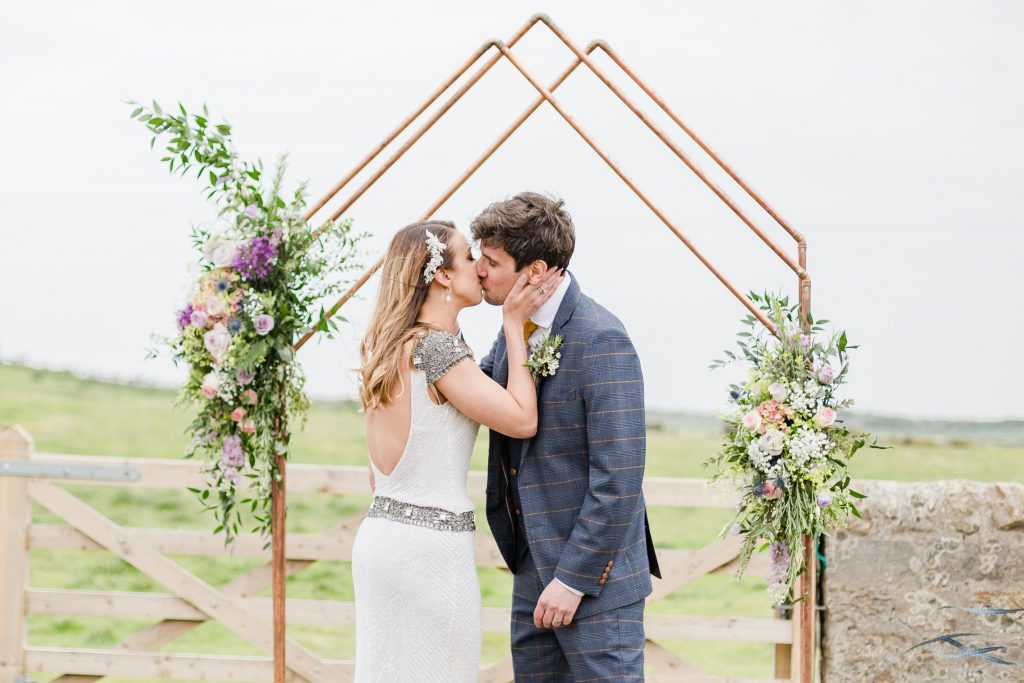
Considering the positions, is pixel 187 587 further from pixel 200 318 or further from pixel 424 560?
pixel 424 560

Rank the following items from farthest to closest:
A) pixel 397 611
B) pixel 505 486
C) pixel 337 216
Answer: pixel 337 216, pixel 505 486, pixel 397 611

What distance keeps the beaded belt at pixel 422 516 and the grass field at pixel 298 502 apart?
4640mm

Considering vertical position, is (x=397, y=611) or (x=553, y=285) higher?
(x=553, y=285)

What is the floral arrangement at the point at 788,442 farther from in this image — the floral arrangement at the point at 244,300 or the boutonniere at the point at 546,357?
the floral arrangement at the point at 244,300

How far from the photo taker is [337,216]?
3.86 meters

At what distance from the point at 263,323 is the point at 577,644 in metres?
1.64

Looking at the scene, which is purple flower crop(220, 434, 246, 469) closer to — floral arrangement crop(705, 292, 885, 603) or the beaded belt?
the beaded belt

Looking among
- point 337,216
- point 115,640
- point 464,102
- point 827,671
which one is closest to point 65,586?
point 115,640

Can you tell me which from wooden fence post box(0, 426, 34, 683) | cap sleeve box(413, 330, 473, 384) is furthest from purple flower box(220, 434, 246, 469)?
wooden fence post box(0, 426, 34, 683)

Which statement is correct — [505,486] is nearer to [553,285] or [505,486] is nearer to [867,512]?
[553,285]

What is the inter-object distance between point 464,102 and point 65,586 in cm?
576

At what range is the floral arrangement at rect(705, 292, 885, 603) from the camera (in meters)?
3.44

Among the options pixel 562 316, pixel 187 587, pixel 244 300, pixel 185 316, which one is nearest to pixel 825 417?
pixel 562 316

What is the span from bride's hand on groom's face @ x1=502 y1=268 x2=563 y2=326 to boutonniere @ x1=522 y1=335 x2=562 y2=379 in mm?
106
